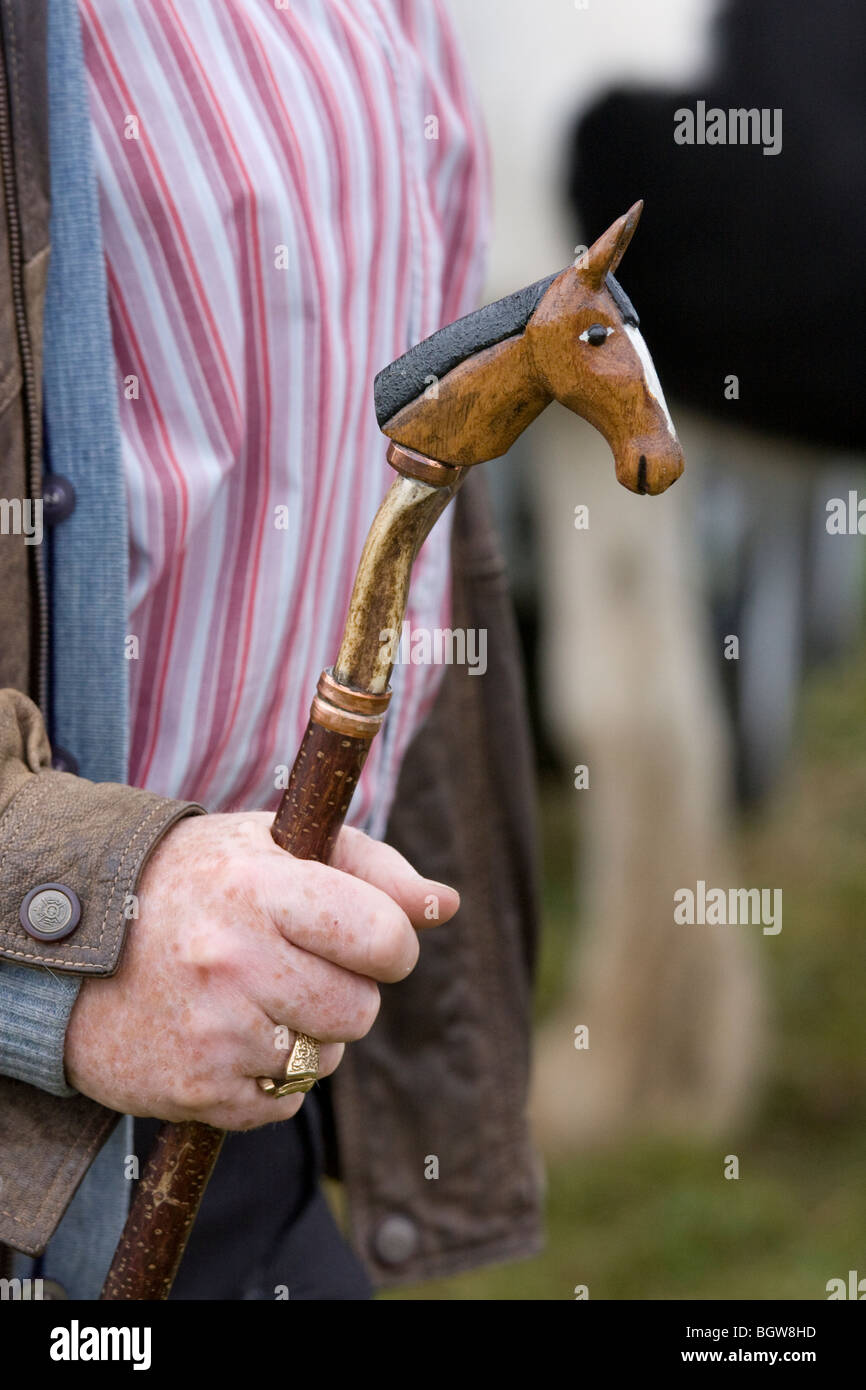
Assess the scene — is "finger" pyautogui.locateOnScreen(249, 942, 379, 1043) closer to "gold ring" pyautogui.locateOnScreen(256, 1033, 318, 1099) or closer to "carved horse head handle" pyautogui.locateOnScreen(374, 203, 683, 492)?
"gold ring" pyautogui.locateOnScreen(256, 1033, 318, 1099)

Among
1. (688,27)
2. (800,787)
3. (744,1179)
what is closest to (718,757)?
(744,1179)

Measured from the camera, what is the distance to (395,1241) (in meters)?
1.44

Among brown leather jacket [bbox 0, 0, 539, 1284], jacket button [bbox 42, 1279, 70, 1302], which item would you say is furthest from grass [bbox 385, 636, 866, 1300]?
jacket button [bbox 42, 1279, 70, 1302]

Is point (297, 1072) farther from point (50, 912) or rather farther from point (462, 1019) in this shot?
point (462, 1019)

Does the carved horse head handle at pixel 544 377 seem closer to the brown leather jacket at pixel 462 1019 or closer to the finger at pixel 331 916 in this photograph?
the finger at pixel 331 916

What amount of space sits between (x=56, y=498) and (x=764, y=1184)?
2157 millimetres

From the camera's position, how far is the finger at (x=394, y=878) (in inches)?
33.3

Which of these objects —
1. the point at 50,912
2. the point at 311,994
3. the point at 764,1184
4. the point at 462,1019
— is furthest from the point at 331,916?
the point at 764,1184

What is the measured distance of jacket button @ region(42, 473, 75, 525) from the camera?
0.93 metres

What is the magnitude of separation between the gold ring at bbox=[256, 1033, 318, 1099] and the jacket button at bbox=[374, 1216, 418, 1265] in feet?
2.28

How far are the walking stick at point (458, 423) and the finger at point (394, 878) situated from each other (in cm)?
3

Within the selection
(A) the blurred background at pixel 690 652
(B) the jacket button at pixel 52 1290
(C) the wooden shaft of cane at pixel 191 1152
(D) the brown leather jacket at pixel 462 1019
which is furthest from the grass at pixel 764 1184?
(C) the wooden shaft of cane at pixel 191 1152

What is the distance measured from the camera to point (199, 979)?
0.78 meters

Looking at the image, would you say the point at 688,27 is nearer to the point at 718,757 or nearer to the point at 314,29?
the point at 314,29
